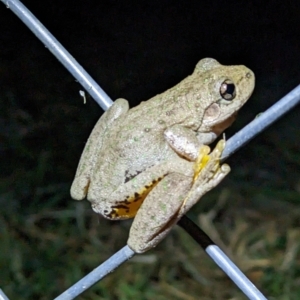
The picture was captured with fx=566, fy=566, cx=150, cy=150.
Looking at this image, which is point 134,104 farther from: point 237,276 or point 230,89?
point 237,276

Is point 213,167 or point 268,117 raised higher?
point 268,117

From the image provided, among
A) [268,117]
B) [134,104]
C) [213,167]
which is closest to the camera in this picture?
[268,117]

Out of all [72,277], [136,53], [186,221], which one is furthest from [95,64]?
[186,221]

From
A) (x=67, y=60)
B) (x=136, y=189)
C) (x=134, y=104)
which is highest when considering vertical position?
(x=67, y=60)

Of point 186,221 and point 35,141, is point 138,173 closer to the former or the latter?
point 186,221

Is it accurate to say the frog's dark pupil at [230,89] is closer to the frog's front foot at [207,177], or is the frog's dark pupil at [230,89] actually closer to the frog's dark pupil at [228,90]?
the frog's dark pupil at [228,90]

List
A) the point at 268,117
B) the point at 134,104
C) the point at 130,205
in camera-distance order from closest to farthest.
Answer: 1. the point at 268,117
2. the point at 130,205
3. the point at 134,104

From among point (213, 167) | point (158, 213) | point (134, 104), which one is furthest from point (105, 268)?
point (134, 104)

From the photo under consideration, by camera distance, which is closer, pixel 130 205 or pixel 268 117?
pixel 268 117
